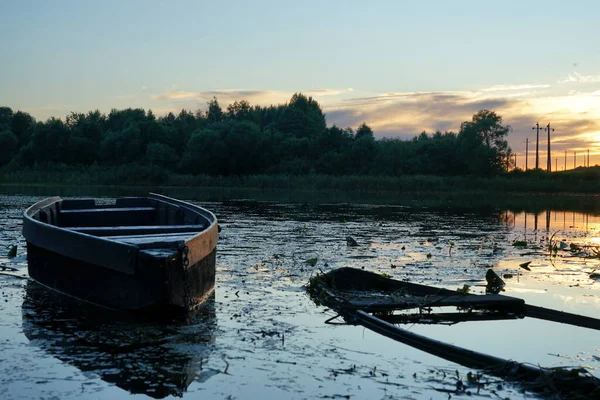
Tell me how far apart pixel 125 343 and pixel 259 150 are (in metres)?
72.0

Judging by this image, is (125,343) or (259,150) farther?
(259,150)

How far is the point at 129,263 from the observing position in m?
8.10

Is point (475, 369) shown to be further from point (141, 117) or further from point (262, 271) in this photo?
point (141, 117)

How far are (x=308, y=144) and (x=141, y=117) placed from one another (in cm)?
3147

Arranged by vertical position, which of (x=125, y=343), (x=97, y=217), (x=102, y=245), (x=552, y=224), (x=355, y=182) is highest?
(x=102, y=245)

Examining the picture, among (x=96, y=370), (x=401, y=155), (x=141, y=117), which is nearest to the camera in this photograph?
(x=96, y=370)

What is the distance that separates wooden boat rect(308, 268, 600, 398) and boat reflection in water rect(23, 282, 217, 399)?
1836mm

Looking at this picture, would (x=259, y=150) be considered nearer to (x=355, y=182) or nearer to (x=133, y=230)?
(x=355, y=182)

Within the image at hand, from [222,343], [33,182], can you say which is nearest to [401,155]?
[33,182]

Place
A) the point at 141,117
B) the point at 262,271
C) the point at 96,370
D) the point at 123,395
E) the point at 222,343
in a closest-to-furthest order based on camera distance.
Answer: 1. the point at 123,395
2. the point at 96,370
3. the point at 222,343
4. the point at 262,271
5. the point at 141,117

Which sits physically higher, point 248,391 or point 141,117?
point 141,117

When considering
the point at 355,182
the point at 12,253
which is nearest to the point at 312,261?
the point at 12,253

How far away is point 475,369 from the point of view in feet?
22.1

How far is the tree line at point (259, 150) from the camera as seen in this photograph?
3039 inches
